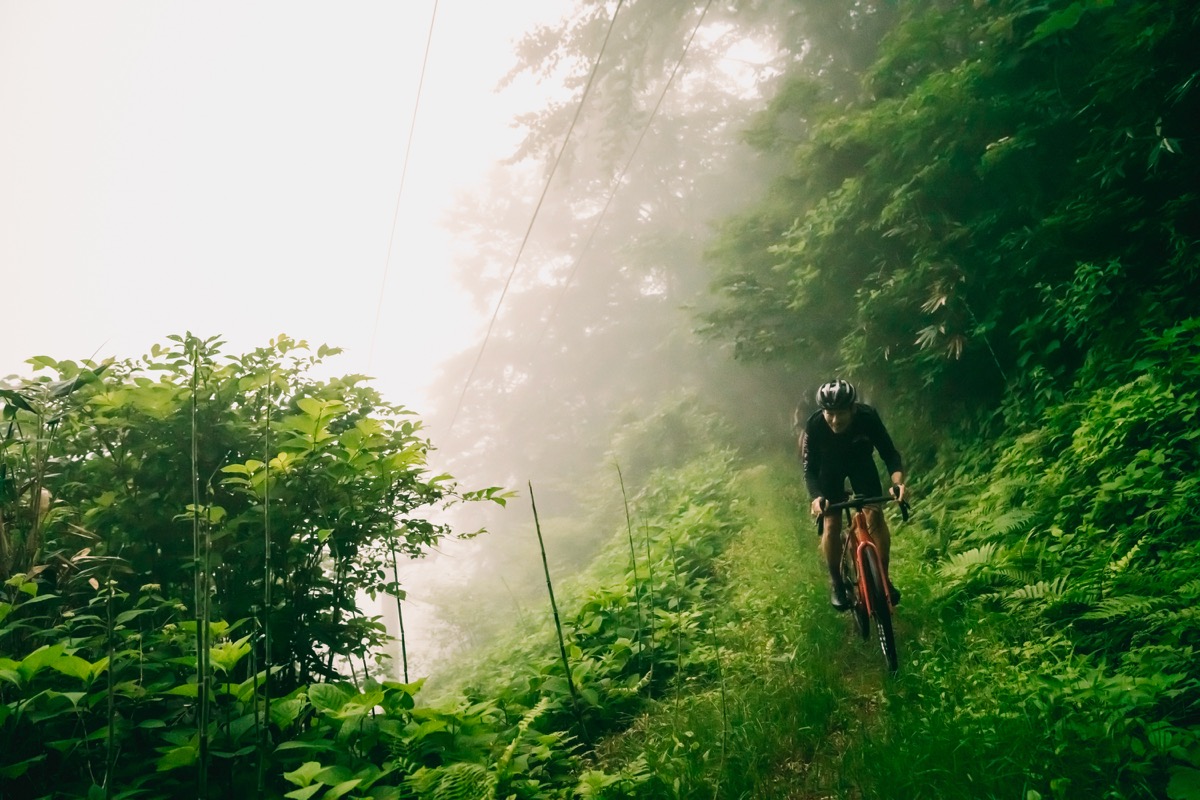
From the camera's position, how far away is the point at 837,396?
13.3ft

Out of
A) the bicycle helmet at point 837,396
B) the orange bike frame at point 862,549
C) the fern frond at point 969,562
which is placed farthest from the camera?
the fern frond at point 969,562

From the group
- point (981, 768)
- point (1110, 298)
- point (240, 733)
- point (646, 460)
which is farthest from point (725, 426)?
point (240, 733)

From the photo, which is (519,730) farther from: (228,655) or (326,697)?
(228,655)

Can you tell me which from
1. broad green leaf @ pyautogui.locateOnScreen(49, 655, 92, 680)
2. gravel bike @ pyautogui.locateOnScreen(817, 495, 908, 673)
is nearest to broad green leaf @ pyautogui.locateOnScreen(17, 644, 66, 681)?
broad green leaf @ pyautogui.locateOnScreen(49, 655, 92, 680)

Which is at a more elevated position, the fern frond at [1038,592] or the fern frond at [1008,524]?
the fern frond at [1008,524]

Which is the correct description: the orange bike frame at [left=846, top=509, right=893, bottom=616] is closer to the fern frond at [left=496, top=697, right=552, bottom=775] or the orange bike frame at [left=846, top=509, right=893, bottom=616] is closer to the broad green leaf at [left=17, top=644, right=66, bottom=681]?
the fern frond at [left=496, top=697, right=552, bottom=775]

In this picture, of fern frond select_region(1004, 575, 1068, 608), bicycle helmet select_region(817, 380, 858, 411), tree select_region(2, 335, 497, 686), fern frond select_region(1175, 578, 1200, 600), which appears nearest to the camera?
fern frond select_region(1175, 578, 1200, 600)

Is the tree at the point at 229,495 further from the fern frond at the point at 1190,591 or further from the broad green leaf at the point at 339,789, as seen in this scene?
the fern frond at the point at 1190,591

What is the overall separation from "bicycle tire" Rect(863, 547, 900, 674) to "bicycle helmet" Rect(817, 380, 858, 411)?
102cm

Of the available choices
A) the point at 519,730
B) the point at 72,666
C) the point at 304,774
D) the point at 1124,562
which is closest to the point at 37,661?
the point at 72,666

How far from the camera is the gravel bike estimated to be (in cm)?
361

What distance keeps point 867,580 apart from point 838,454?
942mm

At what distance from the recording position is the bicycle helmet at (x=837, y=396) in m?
4.04

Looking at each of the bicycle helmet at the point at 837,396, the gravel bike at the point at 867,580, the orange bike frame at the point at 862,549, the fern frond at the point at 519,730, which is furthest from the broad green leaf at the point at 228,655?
the bicycle helmet at the point at 837,396
